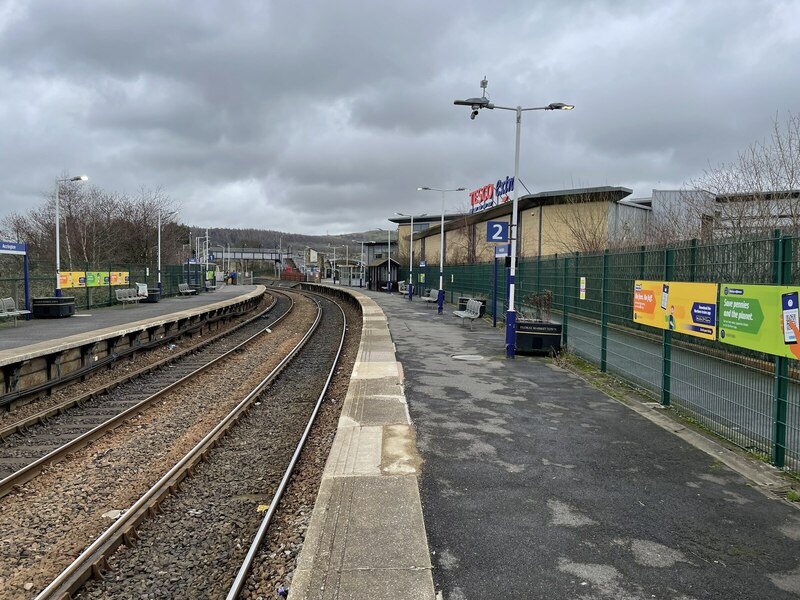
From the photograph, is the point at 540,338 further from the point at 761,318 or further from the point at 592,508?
the point at 592,508

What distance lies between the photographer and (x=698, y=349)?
7.47 m

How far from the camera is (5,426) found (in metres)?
9.06

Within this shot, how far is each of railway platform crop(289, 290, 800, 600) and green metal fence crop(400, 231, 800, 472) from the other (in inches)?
15.6

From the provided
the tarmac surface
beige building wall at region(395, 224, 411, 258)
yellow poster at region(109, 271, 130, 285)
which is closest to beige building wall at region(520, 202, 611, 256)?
yellow poster at region(109, 271, 130, 285)

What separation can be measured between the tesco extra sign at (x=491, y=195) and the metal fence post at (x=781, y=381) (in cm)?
4501

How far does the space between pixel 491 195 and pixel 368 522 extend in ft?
175

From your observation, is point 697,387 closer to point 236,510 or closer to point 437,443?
point 437,443

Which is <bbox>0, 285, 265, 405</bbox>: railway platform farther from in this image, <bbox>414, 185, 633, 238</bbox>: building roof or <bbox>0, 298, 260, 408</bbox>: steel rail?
<bbox>414, 185, 633, 238</bbox>: building roof

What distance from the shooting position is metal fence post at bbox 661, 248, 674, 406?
8.11 metres

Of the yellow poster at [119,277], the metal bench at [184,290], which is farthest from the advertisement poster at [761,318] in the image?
the metal bench at [184,290]

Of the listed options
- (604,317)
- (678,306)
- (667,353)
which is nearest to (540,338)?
(604,317)

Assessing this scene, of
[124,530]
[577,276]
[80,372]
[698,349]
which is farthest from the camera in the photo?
[80,372]

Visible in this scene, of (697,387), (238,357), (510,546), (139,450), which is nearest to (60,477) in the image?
(139,450)

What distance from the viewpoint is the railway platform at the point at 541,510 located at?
3.69 m
